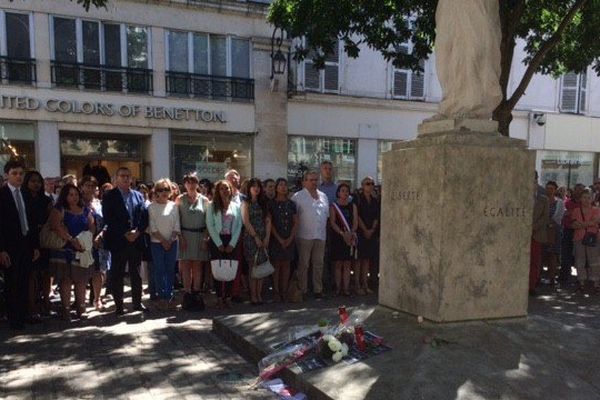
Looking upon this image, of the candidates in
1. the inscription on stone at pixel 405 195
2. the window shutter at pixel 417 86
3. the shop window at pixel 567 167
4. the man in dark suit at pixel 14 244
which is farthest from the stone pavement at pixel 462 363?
the shop window at pixel 567 167

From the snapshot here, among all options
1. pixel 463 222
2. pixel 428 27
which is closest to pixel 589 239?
pixel 428 27

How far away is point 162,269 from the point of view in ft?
25.0

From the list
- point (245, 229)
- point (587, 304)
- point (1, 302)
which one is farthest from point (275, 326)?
point (587, 304)

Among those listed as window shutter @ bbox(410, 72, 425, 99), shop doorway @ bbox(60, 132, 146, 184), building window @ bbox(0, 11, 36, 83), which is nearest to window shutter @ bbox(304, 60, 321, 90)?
window shutter @ bbox(410, 72, 425, 99)

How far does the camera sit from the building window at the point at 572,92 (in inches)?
853

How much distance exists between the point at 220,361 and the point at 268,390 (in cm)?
93

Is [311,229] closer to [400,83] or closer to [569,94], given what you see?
[400,83]

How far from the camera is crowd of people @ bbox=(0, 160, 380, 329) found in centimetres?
666

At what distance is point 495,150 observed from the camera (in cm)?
473

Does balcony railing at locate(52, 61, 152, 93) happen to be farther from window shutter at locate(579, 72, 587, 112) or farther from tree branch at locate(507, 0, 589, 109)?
window shutter at locate(579, 72, 587, 112)

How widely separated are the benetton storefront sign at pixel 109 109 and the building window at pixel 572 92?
14703 millimetres

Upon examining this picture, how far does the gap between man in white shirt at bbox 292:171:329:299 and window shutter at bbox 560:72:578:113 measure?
17.7 metres

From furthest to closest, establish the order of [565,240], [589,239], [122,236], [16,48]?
[16,48], [565,240], [589,239], [122,236]

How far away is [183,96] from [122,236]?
1012 cm
